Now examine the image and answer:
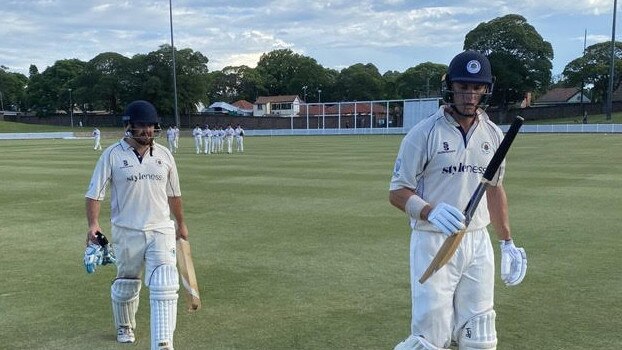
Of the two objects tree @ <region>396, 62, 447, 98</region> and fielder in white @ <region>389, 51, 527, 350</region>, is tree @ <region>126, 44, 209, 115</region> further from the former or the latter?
fielder in white @ <region>389, 51, 527, 350</region>

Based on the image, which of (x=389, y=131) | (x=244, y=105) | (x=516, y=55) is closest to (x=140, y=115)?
(x=389, y=131)

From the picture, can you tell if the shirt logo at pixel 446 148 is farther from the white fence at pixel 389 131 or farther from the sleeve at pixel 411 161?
the white fence at pixel 389 131

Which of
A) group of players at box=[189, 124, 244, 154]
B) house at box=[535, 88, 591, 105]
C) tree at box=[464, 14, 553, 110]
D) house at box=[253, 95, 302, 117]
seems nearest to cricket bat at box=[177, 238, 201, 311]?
group of players at box=[189, 124, 244, 154]

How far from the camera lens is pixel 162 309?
456 centimetres

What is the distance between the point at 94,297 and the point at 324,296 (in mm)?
2503

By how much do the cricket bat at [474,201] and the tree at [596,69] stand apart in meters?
87.3

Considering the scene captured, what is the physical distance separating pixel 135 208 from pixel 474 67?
2.92 metres

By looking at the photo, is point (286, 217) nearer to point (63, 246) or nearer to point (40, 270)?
point (63, 246)

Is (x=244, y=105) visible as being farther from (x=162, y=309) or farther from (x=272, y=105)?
(x=162, y=309)

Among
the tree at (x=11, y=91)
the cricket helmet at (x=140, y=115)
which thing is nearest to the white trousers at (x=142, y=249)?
the cricket helmet at (x=140, y=115)

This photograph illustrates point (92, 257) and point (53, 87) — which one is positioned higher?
point (53, 87)

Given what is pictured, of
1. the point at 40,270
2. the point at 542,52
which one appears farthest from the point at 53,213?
the point at 542,52

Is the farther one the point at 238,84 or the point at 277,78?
the point at 277,78

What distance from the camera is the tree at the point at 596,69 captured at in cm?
8144
